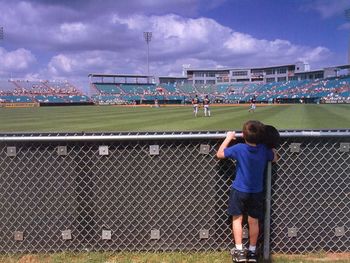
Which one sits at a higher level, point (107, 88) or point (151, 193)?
point (107, 88)

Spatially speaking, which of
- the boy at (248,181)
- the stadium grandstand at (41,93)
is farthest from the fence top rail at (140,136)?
the stadium grandstand at (41,93)

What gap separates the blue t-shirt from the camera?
3543 mm

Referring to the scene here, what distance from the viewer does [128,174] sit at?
3.85 meters

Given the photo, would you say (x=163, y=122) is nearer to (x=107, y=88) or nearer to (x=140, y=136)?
(x=140, y=136)

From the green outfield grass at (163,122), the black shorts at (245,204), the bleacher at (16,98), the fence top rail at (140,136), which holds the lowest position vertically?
the green outfield grass at (163,122)

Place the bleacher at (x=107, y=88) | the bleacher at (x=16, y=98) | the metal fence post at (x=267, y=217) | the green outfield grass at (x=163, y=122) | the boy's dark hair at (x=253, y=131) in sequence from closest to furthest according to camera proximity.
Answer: the boy's dark hair at (x=253, y=131) < the metal fence post at (x=267, y=217) < the green outfield grass at (x=163, y=122) < the bleacher at (x=16, y=98) < the bleacher at (x=107, y=88)

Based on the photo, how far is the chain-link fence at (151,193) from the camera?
3.76 meters

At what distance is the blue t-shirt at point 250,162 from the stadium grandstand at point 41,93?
249 feet

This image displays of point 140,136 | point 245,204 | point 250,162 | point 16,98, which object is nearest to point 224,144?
point 250,162

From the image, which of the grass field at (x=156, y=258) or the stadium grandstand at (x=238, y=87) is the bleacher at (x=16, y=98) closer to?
the stadium grandstand at (x=238, y=87)

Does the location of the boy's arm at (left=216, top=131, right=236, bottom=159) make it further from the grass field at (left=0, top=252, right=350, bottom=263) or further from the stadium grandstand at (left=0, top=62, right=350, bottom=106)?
the stadium grandstand at (left=0, top=62, right=350, bottom=106)

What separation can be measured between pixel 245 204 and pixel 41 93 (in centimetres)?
8910

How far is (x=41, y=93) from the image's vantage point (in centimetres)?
8662

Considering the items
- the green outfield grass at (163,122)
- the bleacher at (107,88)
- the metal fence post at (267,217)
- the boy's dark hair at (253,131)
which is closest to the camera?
the boy's dark hair at (253,131)
